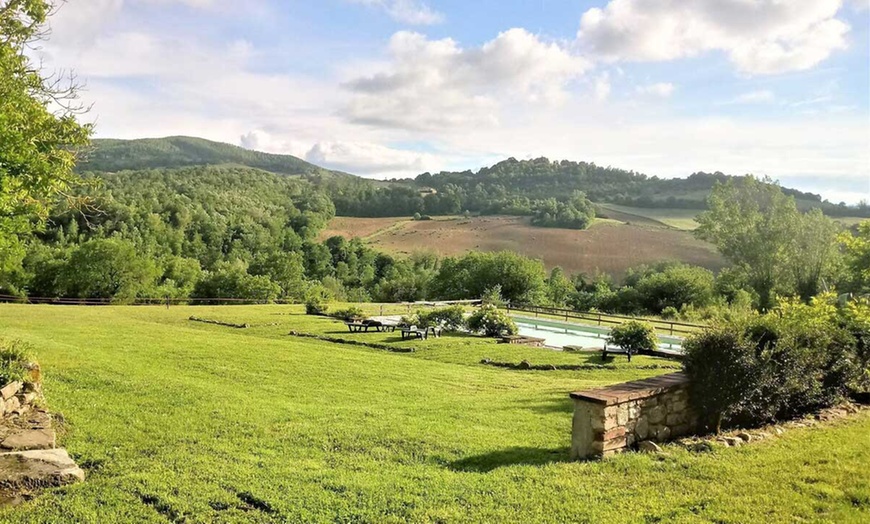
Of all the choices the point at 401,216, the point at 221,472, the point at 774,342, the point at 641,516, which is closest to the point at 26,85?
the point at 221,472

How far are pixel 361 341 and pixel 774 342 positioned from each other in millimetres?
14819

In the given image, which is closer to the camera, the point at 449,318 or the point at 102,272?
the point at 449,318

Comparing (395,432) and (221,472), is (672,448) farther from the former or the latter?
(221,472)

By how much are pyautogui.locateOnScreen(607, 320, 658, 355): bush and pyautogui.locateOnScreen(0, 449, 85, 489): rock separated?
1556 centimetres

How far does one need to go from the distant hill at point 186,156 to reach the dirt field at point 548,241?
183 ft

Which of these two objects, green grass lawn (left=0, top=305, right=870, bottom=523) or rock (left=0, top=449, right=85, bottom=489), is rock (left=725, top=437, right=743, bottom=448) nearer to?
green grass lawn (left=0, top=305, right=870, bottom=523)

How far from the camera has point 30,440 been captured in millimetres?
6039

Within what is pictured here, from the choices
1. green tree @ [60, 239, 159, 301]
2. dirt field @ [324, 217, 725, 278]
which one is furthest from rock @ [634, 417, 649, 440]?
dirt field @ [324, 217, 725, 278]

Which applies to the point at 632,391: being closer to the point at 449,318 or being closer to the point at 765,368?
the point at 765,368

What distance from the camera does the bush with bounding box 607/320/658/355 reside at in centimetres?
1789

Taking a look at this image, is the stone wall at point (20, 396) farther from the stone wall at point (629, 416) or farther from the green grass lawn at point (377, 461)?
the stone wall at point (629, 416)

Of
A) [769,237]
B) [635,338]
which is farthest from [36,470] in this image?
[769,237]

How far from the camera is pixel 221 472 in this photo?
541cm

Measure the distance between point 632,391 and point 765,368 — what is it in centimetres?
213
